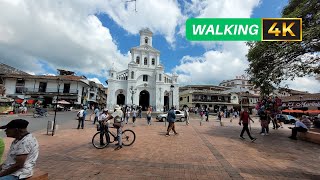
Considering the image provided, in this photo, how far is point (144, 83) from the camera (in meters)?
49.7

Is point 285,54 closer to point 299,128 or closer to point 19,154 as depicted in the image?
point 299,128

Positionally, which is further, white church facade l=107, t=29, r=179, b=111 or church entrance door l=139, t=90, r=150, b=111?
church entrance door l=139, t=90, r=150, b=111

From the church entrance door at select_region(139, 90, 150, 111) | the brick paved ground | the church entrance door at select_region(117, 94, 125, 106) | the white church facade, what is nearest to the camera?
the brick paved ground

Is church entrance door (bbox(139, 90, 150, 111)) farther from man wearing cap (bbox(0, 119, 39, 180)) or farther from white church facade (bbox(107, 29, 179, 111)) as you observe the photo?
man wearing cap (bbox(0, 119, 39, 180))

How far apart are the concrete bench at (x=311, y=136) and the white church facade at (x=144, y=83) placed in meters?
35.3

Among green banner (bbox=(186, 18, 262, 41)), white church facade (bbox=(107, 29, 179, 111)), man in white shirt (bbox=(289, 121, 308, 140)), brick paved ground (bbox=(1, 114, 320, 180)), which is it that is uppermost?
white church facade (bbox=(107, 29, 179, 111))

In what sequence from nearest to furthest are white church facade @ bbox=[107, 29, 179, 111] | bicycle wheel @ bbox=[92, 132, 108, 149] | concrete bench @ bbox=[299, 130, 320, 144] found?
1. bicycle wheel @ bbox=[92, 132, 108, 149]
2. concrete bench @ bbox=[299, 130, 320, 144]
3. white church facade @ bbox=[107, 29, 179, 111]

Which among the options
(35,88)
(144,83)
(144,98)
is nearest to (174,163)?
(35,88)

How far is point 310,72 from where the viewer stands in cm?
1150

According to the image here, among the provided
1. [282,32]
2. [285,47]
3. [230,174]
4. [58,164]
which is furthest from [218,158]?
[285,47]

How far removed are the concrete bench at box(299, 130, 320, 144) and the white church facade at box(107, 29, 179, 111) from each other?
35.3 metres

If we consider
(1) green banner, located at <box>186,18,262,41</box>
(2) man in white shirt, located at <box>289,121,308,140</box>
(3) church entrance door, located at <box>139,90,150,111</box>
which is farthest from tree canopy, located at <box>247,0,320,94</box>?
(3) church entrance door, located at <box>139,90,150,111</box>

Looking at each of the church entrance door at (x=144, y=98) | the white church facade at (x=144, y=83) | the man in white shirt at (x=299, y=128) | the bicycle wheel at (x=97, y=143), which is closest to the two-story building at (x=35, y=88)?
the white church facade at (x=144, y=83)

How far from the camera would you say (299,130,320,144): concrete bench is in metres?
9.57
